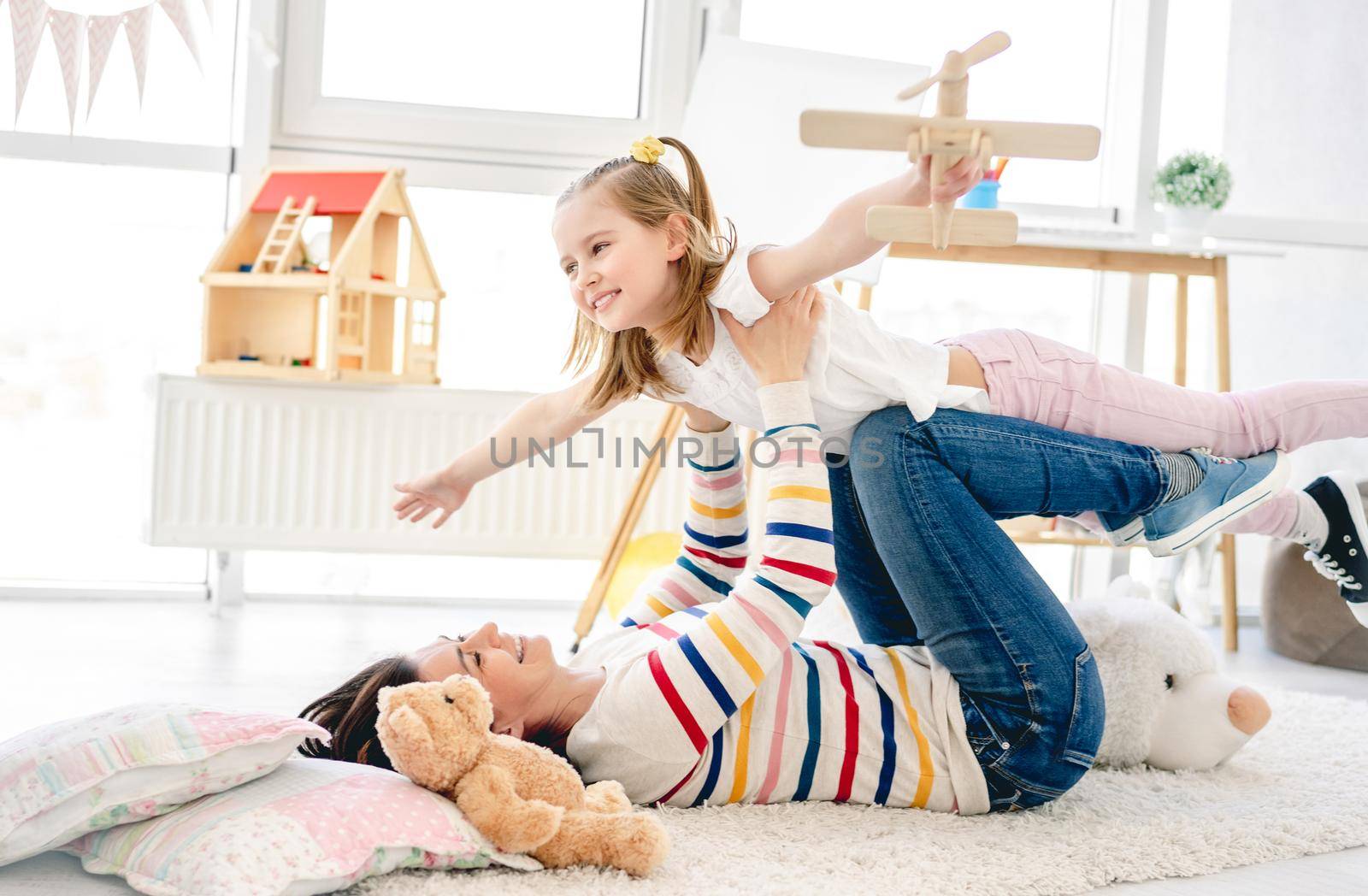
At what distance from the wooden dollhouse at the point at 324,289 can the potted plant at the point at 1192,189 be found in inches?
69.8

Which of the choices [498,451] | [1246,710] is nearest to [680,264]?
[498,451]

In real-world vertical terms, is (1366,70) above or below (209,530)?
above

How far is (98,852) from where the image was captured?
1.04 metres

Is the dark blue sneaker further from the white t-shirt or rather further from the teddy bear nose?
the white t-shirt

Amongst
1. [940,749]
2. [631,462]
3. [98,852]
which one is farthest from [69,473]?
[940,749]

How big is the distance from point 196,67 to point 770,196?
148cm

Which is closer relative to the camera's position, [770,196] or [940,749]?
[940,749]

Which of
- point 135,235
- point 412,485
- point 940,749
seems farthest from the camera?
point 135,235

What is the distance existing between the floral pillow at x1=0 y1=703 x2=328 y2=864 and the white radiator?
1649mm

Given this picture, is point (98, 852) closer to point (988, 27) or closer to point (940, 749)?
point (940, 749)

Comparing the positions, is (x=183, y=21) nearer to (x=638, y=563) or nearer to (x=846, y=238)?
(x=638, y=563)

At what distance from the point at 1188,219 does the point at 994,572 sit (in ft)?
6.38

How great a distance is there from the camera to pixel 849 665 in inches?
52.2

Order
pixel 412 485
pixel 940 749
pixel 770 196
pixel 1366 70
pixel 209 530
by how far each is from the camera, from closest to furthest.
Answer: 1. pixel 940 749
2. pixel 412 485
3. pixel 770 196
4. pixel 209 530
5. pixel 1366 70
